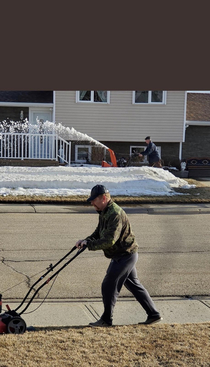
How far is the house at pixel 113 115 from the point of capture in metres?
24.4

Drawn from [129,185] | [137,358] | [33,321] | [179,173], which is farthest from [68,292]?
[179,173]

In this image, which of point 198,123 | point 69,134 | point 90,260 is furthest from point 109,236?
point 198,123

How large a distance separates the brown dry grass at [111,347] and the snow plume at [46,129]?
51.7 ft

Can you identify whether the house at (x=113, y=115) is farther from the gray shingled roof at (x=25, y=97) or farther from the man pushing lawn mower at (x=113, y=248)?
the man pushing lawn mower at (x=113, y=248)

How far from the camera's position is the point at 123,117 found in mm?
24828

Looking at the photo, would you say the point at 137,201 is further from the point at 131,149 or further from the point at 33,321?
the point at 131,149

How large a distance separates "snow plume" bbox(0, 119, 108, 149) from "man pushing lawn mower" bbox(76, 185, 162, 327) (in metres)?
15.3

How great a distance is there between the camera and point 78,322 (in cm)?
584

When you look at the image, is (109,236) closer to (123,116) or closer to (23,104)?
(123,116)

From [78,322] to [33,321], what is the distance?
21.5 inches

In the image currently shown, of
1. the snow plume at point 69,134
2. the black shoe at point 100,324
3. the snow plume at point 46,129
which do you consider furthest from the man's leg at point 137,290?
the snow plume at point 69,134

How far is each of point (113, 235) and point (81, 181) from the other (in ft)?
38.1

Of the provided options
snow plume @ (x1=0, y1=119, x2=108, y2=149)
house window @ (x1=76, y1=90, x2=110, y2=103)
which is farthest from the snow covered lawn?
house window @ (x1=76, y1=90, x2=110, y2=103)

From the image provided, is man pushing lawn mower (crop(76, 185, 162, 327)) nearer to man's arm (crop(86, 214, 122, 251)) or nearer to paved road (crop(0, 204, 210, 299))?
man's arm (crop(86, 214, 122, 251))
